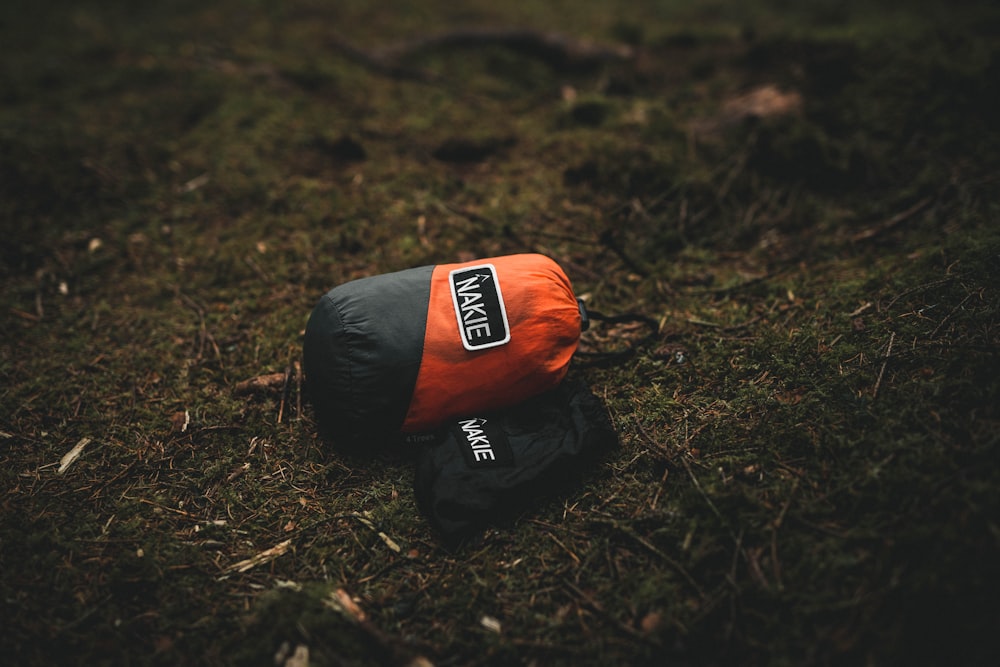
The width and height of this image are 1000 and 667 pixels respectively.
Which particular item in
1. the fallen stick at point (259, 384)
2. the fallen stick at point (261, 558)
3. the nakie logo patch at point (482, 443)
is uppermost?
the nakie logo patch at point (482, 443)

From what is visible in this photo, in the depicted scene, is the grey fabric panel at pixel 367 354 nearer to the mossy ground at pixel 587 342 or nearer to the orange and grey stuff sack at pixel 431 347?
the orange and grey stuff sack at pixel 431 347

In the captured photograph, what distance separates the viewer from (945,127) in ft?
12.8

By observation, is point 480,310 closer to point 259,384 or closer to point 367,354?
point 367,354

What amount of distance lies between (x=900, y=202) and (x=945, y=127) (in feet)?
2.72

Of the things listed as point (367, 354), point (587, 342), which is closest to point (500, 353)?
point (367, 354)

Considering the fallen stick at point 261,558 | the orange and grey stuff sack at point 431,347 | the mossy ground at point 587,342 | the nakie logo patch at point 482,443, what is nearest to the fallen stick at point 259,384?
the mossy ground at point 587,342

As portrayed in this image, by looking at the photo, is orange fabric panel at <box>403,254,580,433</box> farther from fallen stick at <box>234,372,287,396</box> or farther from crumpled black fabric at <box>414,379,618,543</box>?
fallen stick at <box>234,372,287,396</box>

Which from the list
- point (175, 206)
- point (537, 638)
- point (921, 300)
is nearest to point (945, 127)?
point (921, 300)

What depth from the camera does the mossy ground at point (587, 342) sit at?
2102 millimetres

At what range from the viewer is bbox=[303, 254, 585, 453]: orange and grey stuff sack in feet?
8.00

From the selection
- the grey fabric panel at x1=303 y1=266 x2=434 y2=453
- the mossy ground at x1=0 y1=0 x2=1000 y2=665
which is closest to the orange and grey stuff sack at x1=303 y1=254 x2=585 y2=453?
the grey fabric panel at x1=303 y1=266 x2=434 y2=453

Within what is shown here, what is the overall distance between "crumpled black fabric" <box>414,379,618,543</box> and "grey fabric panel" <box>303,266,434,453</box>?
30 centimetres

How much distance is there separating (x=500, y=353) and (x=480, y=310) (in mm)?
216

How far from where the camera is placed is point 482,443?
2498mm
